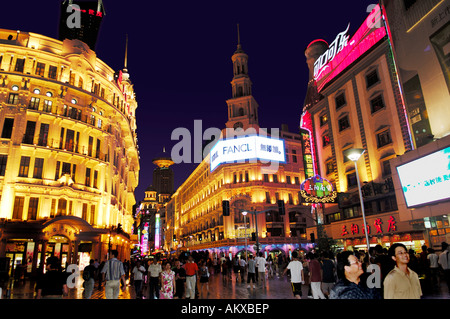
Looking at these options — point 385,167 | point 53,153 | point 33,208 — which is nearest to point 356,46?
point 385,167

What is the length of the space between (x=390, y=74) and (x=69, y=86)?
30.3m

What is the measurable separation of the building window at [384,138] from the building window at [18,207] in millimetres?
31289

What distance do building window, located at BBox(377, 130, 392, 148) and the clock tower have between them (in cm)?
3464

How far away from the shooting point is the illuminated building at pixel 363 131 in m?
23.0

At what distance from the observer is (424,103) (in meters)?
15.6

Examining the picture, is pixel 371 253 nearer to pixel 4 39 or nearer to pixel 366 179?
pixel 366 179

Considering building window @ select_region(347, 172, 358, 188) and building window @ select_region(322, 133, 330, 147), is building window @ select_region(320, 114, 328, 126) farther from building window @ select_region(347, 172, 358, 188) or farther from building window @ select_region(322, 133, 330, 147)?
building window @ select_region(347, 172, 358, 188)

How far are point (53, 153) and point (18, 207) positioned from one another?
5.68 meters

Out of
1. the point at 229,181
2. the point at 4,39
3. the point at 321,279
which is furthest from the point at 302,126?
the point at 4,39

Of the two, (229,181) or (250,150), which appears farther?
(229,181)

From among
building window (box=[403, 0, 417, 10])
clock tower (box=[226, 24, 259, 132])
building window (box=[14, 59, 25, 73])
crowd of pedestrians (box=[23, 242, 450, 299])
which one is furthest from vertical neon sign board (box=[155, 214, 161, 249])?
building window (box=[403, 0, 417, 10])

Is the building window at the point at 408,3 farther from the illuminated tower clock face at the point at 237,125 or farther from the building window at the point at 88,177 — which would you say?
the illuminated tower clock face at the point at 237,125

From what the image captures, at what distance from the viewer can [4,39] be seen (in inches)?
1201
